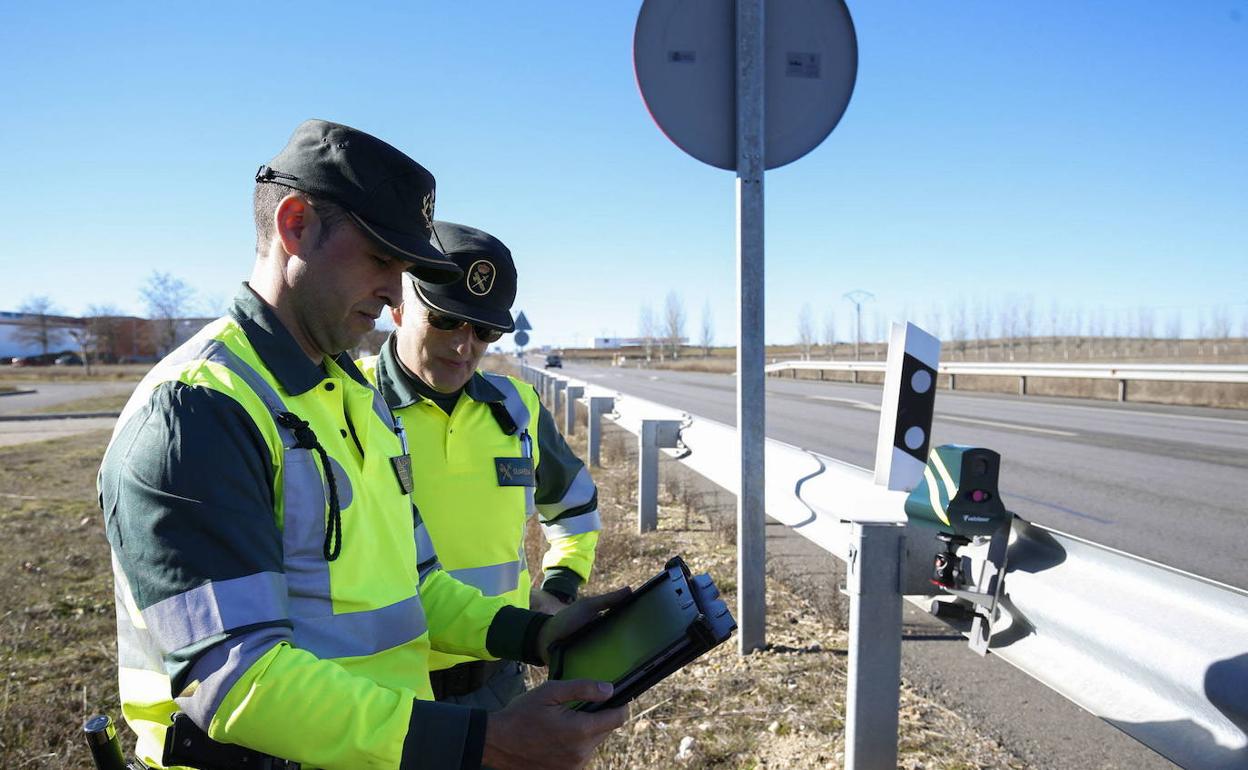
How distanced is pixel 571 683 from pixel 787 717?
221cm

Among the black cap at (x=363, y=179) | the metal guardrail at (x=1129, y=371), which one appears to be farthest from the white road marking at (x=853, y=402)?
the black cap at (x=363, y=179)

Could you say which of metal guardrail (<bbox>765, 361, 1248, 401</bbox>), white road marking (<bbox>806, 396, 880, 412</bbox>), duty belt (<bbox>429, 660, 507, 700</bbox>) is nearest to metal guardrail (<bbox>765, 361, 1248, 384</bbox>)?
metal guardrail (<bbox>765, 361, 1248, 401</bbox>)

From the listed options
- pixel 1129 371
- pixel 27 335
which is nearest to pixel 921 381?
pixel 1129 371

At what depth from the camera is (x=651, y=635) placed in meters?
1.58

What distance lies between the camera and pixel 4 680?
3.83 metres

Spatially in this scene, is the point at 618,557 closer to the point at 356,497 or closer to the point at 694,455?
the point at 694,455

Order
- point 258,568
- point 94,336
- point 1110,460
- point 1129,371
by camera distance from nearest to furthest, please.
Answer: point 258,568 < point 1110,460 < point 1129,371 < point 94,336

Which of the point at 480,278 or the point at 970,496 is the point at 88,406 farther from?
the point at 970,496

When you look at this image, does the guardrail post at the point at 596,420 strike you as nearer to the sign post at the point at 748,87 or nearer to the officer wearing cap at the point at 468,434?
the sign post at the point at 748,87

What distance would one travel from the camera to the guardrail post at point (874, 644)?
218 cm

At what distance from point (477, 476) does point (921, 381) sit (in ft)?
4.56

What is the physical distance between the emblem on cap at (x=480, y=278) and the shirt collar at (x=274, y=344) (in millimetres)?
953

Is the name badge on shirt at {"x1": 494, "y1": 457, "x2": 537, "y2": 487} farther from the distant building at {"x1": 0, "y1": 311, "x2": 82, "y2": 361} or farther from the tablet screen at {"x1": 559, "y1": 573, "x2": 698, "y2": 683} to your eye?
the distant building at {"x1": 0, "y1": 311, "x2": 82, "y2": 361}

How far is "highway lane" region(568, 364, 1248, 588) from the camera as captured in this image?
6379 millimetres
